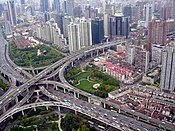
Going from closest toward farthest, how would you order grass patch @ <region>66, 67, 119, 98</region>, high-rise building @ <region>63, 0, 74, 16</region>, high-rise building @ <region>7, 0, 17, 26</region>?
grass patch @ <region>66, 67, 119, 98</region> < high-rise building @ <region>7, 0, 17, 26</region> < high-rise building @ <region>63, 0, 74, 16</region>

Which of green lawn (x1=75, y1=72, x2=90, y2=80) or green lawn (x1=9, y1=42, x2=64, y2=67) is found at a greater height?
green lawn (x1=9, y1=42, x2=64, y2=67)

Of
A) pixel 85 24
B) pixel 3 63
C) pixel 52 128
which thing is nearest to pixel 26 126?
pixel 52 128

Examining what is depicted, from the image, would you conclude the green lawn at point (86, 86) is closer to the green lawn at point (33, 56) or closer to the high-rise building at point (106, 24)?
the green lawn at point (33, 56)

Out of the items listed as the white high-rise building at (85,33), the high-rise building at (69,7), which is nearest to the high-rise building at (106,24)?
the white high-rise building at (85,33)

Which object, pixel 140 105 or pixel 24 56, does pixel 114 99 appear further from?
pixel 24 56

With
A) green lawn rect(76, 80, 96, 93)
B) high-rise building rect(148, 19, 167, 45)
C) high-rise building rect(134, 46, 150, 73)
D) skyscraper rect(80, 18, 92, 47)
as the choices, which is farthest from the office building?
skyscraper rect(80, 18, 92, 47)

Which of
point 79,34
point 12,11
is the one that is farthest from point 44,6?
point 79,34

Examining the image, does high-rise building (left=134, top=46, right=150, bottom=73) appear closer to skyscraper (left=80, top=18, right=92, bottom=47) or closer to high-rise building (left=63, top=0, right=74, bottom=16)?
skyscraper (left=80, top=18, right=92, bottom=47)
